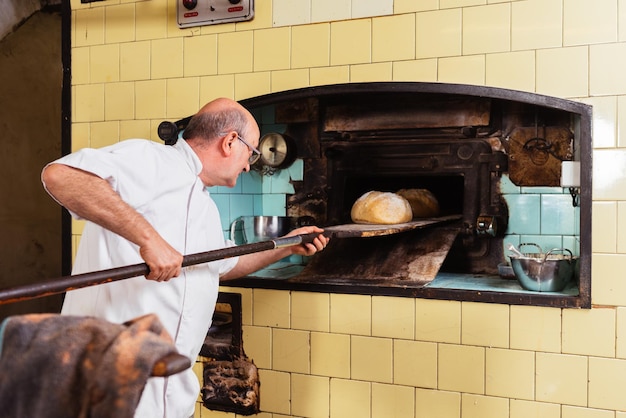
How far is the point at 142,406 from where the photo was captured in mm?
1718

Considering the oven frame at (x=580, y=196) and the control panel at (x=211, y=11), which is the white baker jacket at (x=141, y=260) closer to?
the oven frame at (x=580, y=196)

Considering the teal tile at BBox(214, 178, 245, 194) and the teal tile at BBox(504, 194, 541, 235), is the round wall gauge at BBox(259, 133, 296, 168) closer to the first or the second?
the teal tile at BBox(214, 178, 245, 194)

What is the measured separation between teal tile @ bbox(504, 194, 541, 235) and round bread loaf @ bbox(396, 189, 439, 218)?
0.38 meters

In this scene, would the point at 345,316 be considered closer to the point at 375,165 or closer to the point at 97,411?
the point at 375,165

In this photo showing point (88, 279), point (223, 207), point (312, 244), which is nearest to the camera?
point (88, 279)

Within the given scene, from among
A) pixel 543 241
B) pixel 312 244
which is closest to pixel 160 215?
pixel 312 244

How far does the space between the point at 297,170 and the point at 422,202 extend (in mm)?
603

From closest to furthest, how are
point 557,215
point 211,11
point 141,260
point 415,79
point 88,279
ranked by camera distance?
1. point 88,279
2. point 141,260
3. point 415,79
4. point 557,215
5. point 211,11

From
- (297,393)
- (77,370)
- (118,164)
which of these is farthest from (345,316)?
(77,370)

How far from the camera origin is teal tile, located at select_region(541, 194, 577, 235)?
249 cm

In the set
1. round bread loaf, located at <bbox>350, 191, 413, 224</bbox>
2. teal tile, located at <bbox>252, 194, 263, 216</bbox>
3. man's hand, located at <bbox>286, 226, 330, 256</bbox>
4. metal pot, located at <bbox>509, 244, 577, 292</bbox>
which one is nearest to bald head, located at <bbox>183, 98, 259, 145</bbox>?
man's hand, located at <bbox>286, 226, 330, 256</bbox>

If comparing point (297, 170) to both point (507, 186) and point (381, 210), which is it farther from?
point (507, 186)

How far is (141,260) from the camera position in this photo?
1.73 meters

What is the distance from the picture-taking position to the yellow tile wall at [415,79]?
2.09 metres
